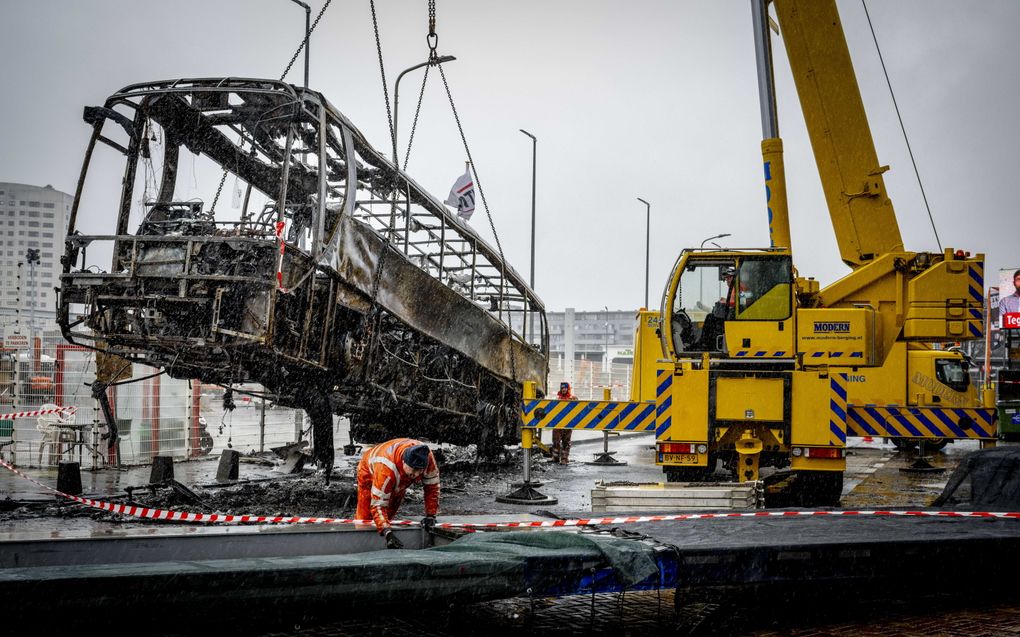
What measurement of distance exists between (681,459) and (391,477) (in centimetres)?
403

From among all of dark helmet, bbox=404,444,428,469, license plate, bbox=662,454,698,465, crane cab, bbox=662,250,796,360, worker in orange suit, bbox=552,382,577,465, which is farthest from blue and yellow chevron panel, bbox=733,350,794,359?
worker in orange suit, bbox=552,382,577,465

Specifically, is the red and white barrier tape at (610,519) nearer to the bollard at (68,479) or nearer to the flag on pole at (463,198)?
the bollard at (68,479)

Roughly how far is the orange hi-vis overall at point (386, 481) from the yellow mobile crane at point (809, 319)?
3491 mm

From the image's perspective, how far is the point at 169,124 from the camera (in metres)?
9.47

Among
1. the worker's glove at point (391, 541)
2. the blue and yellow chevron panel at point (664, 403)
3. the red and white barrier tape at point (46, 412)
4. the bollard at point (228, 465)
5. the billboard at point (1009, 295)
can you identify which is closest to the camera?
the worker's glove at point (391, 541)

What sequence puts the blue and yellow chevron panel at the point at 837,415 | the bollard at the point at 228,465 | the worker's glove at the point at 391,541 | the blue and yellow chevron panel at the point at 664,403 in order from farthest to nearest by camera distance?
1. the bollard at the point at 228,465
2. the blue and yellow chevron panel at the point at 664,403
3. the blue and yellow chevron panel at the point at 837,415
4. the worker's glove at the point at 391,541

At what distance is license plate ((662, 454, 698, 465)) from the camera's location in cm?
934

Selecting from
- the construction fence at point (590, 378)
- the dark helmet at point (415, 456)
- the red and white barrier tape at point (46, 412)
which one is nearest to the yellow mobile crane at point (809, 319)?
the dark helmet at point (415, 456)

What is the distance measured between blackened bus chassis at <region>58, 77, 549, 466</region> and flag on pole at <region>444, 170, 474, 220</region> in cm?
665

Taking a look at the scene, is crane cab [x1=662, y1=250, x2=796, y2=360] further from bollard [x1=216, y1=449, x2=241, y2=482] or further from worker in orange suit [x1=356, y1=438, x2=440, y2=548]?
bollard [x1=216, y1=449, x2=241, y2=482]

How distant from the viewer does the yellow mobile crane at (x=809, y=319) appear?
917 centimetres

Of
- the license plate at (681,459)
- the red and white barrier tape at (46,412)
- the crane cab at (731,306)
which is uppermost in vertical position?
the crane cab at (731,306)

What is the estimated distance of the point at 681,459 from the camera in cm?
935

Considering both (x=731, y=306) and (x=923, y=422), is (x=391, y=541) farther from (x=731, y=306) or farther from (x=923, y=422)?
(x=923, y=422)
